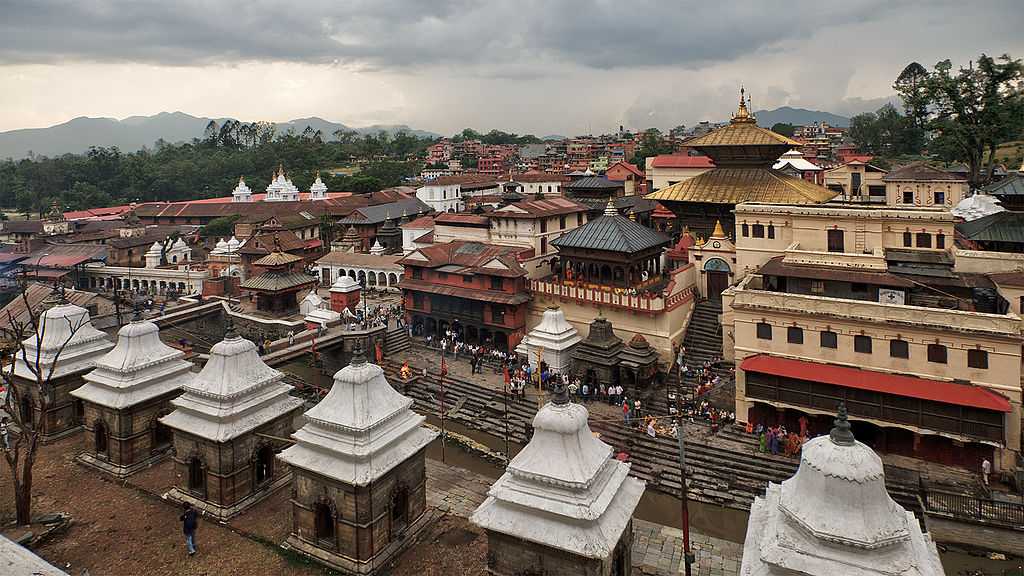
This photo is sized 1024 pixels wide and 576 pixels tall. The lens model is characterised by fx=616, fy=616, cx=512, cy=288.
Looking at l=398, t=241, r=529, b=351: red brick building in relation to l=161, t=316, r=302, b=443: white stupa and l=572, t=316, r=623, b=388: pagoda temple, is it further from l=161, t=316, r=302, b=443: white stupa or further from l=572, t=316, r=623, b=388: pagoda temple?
l=161, t=316, r=302, b=443: white stupa

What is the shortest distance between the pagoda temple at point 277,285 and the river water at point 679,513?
16.8 m

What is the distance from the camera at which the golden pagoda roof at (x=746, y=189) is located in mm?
33625

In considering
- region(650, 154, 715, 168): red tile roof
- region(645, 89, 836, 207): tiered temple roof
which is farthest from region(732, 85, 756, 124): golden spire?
region(650, 154, 715, 168): red tile roof

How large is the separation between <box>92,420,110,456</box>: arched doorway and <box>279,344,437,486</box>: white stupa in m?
8.59

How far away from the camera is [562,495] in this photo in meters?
10.9

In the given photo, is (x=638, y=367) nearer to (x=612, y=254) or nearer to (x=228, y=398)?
(x=612, y=254)

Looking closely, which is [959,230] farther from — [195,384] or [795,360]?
[195,384]

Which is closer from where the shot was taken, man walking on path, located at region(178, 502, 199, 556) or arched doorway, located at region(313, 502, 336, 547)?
arched doorway, located at region(313, 502, 336, 547)

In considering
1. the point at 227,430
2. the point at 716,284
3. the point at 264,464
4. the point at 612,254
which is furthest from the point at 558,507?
the point at 716,284

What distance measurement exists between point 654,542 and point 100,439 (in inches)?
671

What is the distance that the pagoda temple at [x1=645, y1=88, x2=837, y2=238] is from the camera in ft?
113

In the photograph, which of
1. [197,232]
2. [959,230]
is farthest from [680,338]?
[197,232]

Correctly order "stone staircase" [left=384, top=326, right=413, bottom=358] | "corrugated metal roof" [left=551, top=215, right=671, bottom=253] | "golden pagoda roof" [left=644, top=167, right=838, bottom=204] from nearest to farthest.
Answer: "corrugated metal roof" [left=551, top=215, right=671, bottom=253] < "golden pagoda roof" [left=644, top=167, right=838, bottom=204] < "stone staircase" [left=384, top=326, right=413, bottom=358]

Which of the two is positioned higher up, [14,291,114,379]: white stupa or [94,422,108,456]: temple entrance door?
[14,291,114,379]: white stupa
